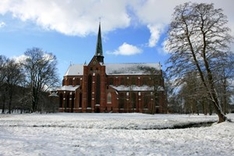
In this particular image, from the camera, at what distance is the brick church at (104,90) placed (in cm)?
8069

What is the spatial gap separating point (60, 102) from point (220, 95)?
6458 cm

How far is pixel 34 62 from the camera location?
5838 centimetres

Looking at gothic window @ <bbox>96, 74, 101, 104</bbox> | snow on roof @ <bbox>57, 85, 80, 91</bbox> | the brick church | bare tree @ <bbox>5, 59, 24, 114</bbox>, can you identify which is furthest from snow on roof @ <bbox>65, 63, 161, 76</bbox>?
bare tree @ <bbox>5, 59, 24, 114</bbox>

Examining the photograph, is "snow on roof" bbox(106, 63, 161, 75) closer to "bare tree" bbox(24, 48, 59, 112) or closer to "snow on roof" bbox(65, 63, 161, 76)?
"snow on roof" bbox(65, 63, 161, 76)

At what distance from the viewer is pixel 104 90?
82.7 meters

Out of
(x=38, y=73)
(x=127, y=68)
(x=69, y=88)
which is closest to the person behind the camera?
(x=38, y=73)

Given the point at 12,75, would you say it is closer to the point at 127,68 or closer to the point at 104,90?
the point at 104,90

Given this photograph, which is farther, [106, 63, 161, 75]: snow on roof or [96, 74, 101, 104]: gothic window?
[106, 63, 161, 75]: snow on roof

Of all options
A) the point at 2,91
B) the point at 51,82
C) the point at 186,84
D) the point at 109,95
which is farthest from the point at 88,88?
the point at 186,84

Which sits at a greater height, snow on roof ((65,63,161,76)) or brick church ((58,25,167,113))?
snow on roof ((65,63,161,76))

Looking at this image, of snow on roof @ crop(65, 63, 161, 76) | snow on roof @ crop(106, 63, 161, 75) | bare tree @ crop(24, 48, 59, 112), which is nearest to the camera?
bare tree @ crop(24, 48, 59, 112)

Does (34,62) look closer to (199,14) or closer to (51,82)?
(51,82)

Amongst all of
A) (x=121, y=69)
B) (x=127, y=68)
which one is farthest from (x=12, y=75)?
(x=127, y=68)

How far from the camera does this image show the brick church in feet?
265
